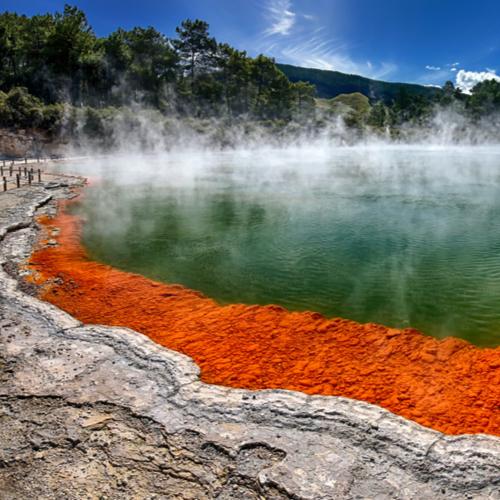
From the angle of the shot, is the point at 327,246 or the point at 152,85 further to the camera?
the point at 152,85

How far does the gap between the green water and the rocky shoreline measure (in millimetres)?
3054

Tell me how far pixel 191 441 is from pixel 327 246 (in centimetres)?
768

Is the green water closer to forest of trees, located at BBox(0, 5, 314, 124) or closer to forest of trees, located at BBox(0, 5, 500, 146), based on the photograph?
forest of trees, located at BBox(0, 5, 500, 146)

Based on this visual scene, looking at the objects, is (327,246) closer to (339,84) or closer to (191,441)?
(191,441)

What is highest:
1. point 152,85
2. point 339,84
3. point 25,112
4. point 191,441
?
point 339,84

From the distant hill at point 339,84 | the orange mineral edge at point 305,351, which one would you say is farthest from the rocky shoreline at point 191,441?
the distant hill at point 339,84

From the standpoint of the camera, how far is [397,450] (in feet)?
12.8

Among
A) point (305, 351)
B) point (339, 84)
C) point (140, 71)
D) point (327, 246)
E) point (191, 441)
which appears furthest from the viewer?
point (339, 84)

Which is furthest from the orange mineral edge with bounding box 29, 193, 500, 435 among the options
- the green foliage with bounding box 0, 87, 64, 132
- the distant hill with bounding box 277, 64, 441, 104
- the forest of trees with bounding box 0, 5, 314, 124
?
the distant hill with bounding box 277, 64, 441, 104

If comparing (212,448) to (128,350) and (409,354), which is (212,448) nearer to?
(128,350)

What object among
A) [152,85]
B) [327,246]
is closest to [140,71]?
[152,85]

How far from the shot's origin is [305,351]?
621 cm

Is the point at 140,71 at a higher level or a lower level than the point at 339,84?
→ lower

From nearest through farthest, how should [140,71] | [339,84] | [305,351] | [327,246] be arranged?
[305,351]
[327,246]
[140,71]
[339,84]
